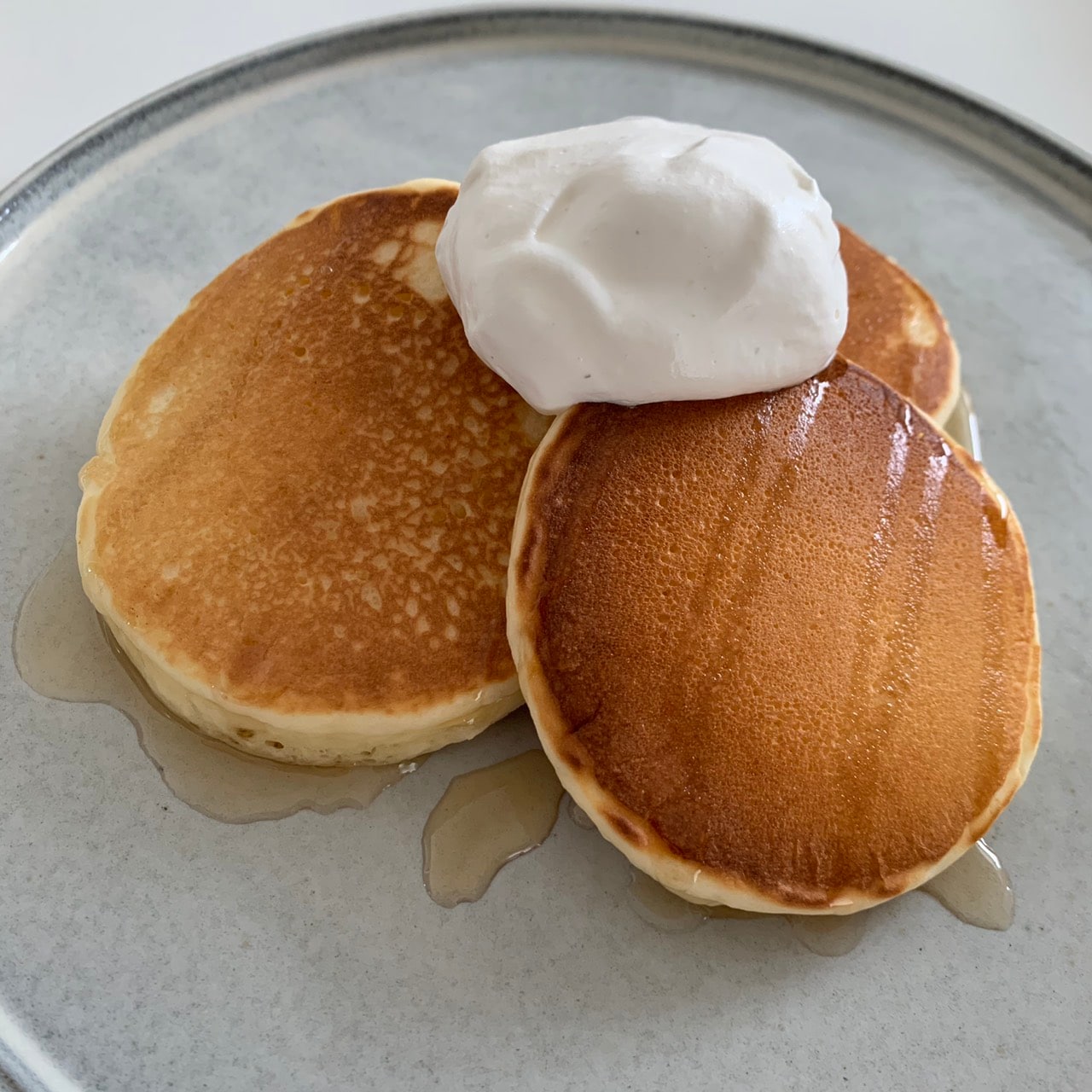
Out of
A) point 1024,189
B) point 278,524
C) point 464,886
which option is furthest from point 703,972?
point 1024,189

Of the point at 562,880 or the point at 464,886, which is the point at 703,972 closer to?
the point at 562,880

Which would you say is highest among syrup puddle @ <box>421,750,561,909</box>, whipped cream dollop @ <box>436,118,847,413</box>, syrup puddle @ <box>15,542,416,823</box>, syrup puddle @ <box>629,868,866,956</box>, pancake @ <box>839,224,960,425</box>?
whipped cream dollop @ <box>436,118,847,413</box>

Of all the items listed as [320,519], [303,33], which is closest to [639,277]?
[320,519]

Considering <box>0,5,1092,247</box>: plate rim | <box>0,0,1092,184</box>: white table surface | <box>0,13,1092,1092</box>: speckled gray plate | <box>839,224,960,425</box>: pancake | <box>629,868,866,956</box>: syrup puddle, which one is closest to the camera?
<box>0,13,1092,1092</box>: speckled gray plate

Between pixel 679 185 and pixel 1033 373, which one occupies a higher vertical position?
pixel 679 185

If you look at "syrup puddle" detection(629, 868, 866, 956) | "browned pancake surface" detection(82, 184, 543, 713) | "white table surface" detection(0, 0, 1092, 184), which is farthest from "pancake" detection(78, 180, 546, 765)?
"white table surface" detection(0, 0, 1092, 184)

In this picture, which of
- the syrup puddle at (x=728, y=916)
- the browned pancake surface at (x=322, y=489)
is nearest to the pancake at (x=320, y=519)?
the browned pancake surface at (x=322, y=489)

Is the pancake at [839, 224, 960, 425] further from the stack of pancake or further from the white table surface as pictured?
the white table surface
